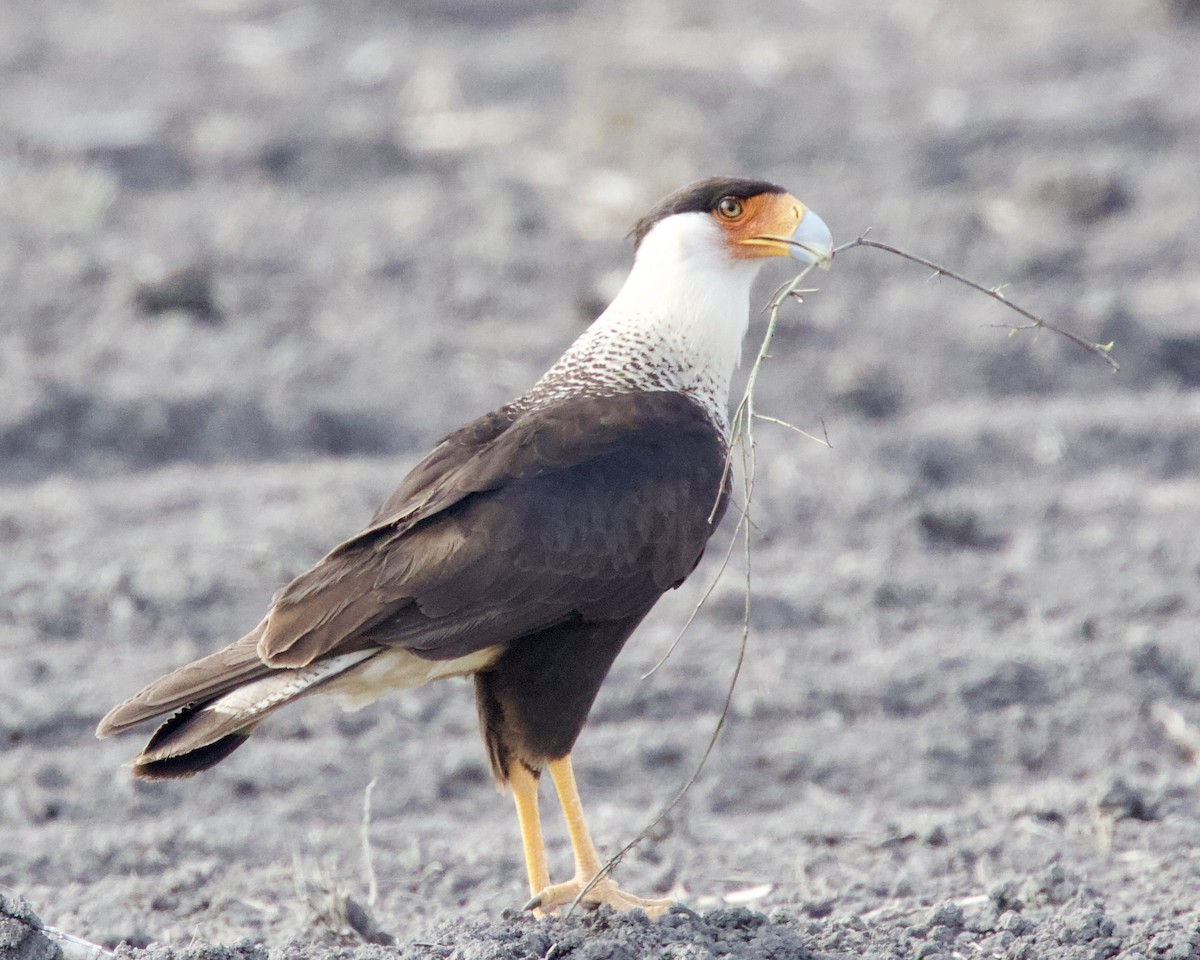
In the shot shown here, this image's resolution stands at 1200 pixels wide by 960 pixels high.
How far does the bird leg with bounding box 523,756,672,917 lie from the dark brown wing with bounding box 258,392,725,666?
1.37 feet

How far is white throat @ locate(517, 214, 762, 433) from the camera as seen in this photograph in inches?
170

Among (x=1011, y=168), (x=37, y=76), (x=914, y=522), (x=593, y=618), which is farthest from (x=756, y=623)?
(x=37, y=76)

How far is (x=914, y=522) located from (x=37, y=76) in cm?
720

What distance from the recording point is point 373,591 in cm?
376

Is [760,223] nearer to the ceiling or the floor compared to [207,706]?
nearer to the ceiling

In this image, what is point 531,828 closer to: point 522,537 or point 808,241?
point 522,537

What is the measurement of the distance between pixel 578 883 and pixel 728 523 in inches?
109

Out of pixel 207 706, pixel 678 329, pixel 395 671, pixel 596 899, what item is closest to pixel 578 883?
pixel 596 899

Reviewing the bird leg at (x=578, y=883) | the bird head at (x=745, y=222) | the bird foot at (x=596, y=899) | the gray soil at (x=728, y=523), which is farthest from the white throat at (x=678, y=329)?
the gray soil at (x=728, y=523)

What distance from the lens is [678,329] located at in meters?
4.36

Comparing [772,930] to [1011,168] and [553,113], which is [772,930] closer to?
[1011,168]

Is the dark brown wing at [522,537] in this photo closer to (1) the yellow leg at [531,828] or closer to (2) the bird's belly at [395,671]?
(2) the bird's belly at [395,671]

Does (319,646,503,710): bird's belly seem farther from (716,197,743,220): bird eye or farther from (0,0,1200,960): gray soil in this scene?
(716,197,743,220): bird eye

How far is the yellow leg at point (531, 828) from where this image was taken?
4.04m
